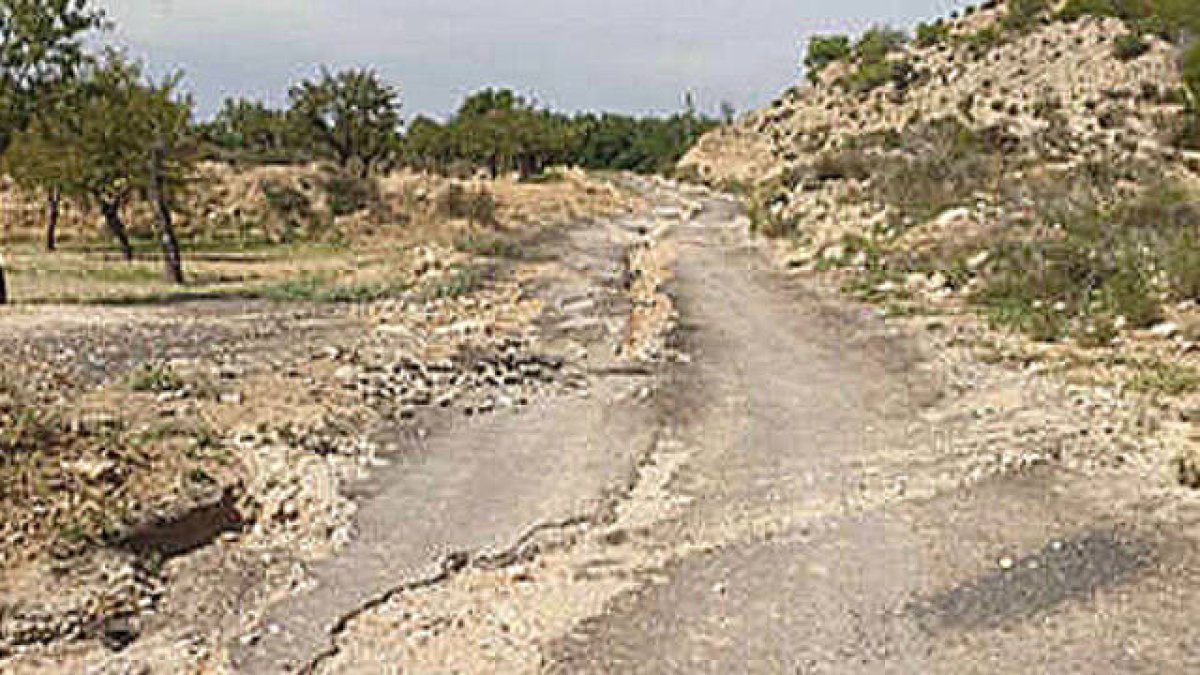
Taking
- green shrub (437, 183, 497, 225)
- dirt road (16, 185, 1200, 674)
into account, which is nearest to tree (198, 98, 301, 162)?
green shrub (437, 183, 497, 225)

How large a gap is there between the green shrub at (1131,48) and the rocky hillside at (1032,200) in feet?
0.24

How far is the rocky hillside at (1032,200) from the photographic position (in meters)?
13.9

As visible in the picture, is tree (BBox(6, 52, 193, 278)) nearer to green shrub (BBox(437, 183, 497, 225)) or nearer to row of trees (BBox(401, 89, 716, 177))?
green shrub (BBox(437, 183, 497, 225))

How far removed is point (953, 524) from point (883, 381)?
205 inches

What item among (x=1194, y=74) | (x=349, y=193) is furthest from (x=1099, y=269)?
(x=349, y=193)

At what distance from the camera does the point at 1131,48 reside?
39.9 metres

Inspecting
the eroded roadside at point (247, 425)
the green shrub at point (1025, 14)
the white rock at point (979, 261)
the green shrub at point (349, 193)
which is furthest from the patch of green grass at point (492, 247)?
the green shrub at point (1025, 14)

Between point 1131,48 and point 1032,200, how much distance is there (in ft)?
73.1

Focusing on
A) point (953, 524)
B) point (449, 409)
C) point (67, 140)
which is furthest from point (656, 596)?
point (67, 140)

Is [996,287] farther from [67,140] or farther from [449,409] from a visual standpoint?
[67,140]

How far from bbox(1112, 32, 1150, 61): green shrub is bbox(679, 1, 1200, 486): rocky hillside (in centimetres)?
7

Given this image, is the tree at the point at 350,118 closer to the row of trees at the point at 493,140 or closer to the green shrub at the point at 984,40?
the row of trees at the point at 493,140

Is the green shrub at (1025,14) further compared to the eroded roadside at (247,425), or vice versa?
the green shrub at (1025,14)

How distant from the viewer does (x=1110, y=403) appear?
10.9 m
